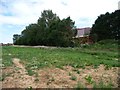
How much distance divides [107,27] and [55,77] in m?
40.3

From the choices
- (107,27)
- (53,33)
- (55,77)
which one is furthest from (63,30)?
(55,77)

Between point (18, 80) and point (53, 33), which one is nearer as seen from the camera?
point (18, 80)

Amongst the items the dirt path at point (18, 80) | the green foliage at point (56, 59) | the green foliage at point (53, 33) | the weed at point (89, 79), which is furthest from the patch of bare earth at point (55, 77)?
the green foliage at point (53, 33)

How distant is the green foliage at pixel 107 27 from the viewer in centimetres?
5000

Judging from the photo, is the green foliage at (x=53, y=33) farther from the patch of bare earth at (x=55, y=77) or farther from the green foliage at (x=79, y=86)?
the green foliage at (x=79, y=86)

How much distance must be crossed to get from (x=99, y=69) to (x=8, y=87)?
4908 mm

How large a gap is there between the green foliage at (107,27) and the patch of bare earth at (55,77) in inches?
1441

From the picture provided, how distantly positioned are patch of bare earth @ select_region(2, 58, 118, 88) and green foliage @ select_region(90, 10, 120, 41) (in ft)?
120

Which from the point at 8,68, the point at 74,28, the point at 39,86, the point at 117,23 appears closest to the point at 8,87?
the point at 39,86

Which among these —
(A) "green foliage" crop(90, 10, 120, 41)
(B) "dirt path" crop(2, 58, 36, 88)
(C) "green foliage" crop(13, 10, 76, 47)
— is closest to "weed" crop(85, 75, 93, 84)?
(B) "dirt path" crop(2, 58, 36, 88)

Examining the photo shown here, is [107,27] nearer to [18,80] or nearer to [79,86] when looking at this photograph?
[18,80]

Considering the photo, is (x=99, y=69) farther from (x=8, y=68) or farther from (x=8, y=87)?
(x=8, y=87)

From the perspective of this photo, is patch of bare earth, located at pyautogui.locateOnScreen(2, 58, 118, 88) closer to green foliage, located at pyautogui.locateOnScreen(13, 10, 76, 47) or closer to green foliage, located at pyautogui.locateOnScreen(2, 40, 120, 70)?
green foliage, located at pyautogui.locateOnScreen(2, 40, 120, 70)

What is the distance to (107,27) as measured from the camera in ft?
167
